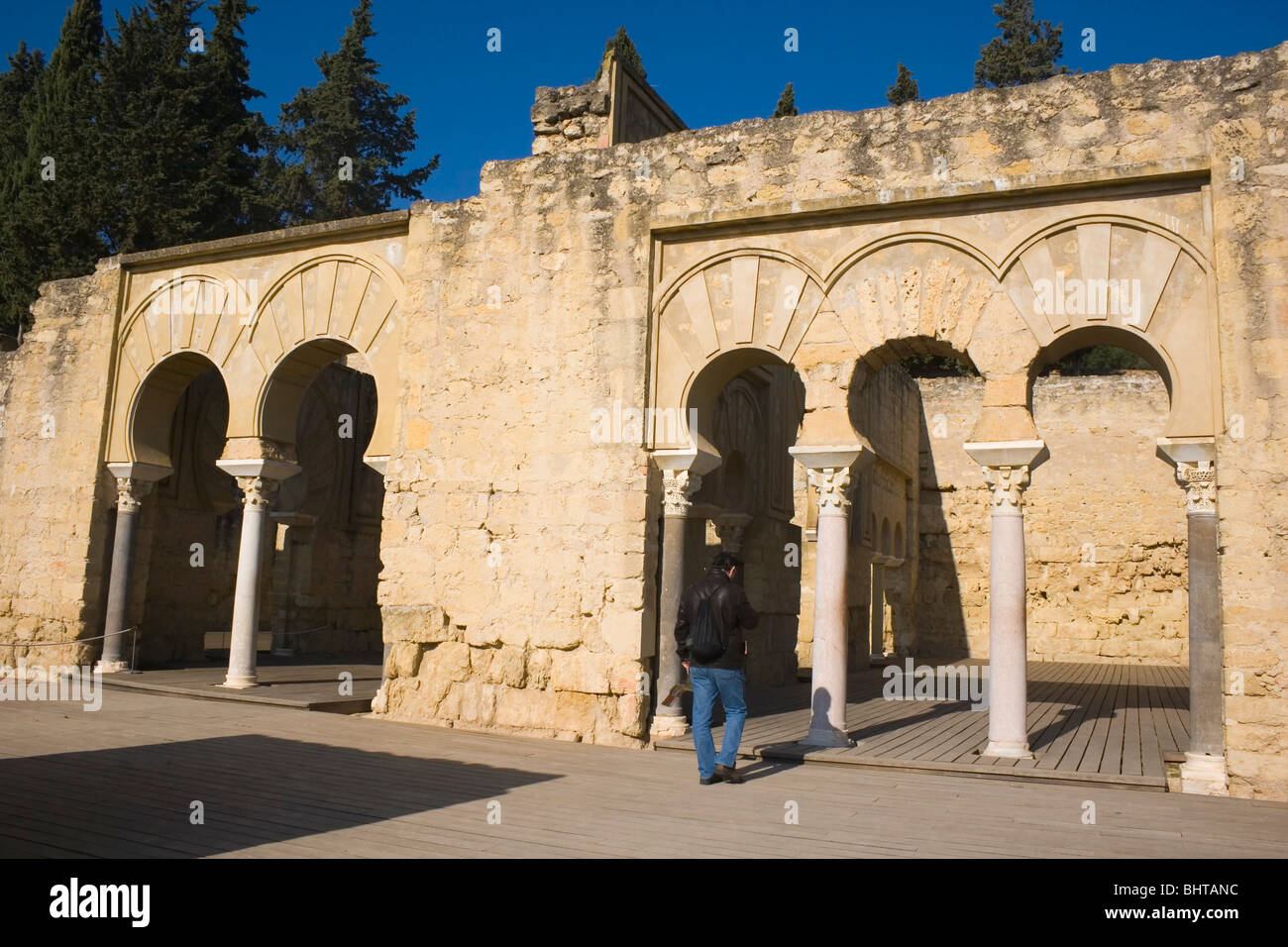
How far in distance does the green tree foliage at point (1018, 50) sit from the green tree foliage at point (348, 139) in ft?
63.7

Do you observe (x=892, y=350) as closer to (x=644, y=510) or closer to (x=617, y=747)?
(x=644, y=510)

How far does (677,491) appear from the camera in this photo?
8.54 m

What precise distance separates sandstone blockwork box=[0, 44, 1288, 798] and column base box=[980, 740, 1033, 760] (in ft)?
4.35

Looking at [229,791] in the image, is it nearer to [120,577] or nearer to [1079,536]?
[120,577]

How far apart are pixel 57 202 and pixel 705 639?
1956 centimetres

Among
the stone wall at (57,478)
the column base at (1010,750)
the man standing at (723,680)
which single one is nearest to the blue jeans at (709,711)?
the man standing at (723,680)

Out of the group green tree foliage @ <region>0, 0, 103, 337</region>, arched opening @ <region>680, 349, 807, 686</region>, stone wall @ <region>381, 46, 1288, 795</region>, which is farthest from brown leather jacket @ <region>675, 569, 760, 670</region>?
green tree foliage @ <region>0, 0, 103, 337</region>

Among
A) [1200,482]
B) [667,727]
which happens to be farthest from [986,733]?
[1200,482]

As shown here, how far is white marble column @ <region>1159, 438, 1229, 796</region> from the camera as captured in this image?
6629mm

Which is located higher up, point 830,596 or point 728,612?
point 830,596

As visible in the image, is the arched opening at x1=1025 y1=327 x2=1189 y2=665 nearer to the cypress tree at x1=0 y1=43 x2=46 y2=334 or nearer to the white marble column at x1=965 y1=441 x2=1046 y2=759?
the white marble column at x1=965 y1=441 x2=1046 y2=759

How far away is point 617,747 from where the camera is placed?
803 centimetres

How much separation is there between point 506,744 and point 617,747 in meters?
0.88
